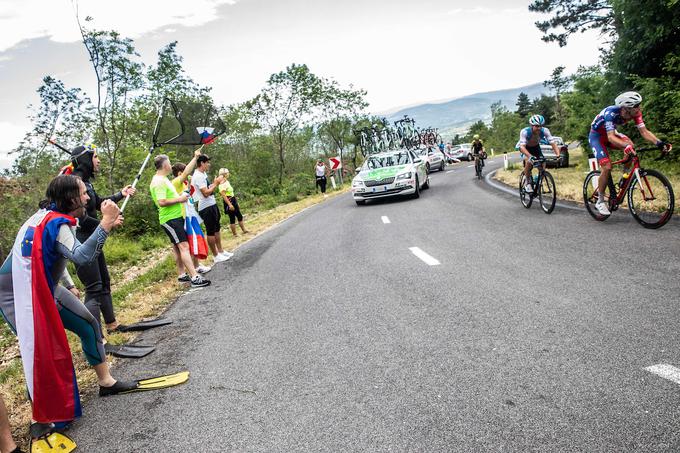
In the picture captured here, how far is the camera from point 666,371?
2846 millimetres

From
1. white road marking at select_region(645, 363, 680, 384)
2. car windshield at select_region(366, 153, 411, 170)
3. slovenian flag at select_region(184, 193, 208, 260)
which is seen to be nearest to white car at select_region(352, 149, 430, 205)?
car windshield at select_region(366, 153, 411, 170)

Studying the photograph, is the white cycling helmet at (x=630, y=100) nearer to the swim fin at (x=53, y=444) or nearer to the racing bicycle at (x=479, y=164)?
the swim fin at (x=53, y=444)

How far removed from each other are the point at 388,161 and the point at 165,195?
11213 millimetres

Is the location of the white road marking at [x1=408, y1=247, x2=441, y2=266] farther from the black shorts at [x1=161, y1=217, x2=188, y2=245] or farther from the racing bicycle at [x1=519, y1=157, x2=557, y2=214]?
the black shorts at [x1=161, y1=217, x2=188, y2=245]

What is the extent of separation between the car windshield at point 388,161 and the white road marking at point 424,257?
9.31 metres

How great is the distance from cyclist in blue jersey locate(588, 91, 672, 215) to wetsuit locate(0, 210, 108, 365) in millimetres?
7251

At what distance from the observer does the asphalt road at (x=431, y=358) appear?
2.60 metres

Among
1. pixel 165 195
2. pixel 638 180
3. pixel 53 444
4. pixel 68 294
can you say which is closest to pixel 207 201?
pixel 165 195

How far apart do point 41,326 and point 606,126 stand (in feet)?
26.1

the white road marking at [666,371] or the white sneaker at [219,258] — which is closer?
the white road marking at [666,371]

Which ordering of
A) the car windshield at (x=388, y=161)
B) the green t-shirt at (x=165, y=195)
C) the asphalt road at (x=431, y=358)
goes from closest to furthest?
1. the asphalt road at (x=431, y=358)
2. the green t-shirt at (x=165, y=195)
3. the car windshield at (x=388, y=161)

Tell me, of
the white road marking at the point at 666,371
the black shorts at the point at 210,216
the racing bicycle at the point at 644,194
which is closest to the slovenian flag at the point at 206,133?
the black shorts at the point at 210,216

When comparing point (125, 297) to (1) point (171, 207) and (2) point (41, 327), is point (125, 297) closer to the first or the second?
(1) point (171, 207)

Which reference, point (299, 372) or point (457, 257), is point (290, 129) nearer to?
point (457, 257)
